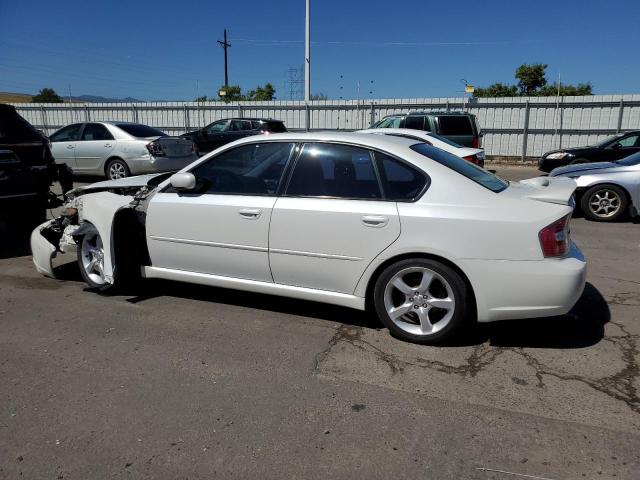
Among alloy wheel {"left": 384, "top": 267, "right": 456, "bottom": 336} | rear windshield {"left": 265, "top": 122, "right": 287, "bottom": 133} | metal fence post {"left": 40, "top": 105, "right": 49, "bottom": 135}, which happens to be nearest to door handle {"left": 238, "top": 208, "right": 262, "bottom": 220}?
alloy wheel {"left": 384, "top": 267, "right": 456, "bottom": 336}

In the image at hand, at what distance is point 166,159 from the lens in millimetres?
11945

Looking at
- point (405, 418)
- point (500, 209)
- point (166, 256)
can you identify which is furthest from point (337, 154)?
point (405, 418)

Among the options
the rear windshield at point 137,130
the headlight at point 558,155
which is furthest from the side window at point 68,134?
the headlight at point 558,155

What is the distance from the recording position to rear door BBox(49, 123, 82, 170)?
42.0 feet

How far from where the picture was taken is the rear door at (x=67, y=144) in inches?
504

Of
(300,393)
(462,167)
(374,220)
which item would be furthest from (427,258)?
(300,393)

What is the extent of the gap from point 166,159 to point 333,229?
29.4 ft

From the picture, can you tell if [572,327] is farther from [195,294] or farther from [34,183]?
[34,183]

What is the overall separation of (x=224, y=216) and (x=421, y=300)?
68.2 inches

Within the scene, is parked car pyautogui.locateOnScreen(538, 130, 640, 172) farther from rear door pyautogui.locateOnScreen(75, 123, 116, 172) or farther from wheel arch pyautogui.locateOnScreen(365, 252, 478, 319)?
rear door pyautogui.locateOnScreen(75, 123, 116, 172)

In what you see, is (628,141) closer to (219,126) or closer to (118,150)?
(118,150)

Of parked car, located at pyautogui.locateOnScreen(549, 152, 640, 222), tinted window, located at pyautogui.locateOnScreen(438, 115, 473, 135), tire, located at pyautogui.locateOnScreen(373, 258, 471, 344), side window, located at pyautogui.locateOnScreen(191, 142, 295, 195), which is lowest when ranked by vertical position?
tire, located at pyautogui.locateOnScreen(373, 258, 471, 344)

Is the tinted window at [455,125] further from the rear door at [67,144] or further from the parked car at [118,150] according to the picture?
the rear door at [67,144]

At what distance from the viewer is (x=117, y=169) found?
12273 millimetres
